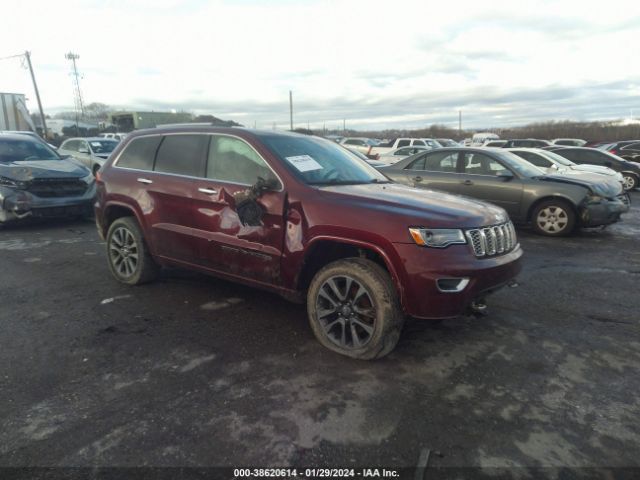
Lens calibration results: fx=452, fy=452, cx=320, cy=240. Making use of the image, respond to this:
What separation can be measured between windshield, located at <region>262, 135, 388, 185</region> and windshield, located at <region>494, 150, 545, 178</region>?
15.5ft

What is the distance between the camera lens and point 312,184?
3.80m

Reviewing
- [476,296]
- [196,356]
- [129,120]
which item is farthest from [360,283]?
[129,120]

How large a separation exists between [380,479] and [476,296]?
1.53 m

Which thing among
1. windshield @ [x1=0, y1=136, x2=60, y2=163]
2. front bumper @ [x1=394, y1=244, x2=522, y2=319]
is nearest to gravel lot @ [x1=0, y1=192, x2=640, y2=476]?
front bumper @ [x1=394, y1=244, x2=522, y2=319]

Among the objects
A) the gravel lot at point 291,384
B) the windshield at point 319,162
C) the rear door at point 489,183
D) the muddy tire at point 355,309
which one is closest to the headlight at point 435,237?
the muddy tire at point 355,309

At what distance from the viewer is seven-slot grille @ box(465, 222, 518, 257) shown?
333 cm

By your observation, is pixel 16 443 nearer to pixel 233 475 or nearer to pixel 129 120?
Answer: pixel 233 475

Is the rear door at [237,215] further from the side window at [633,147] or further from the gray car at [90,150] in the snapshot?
the side window at [633,147]

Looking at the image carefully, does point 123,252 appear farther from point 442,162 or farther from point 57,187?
point 442,162

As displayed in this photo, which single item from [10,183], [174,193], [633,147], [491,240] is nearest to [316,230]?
[491,240]

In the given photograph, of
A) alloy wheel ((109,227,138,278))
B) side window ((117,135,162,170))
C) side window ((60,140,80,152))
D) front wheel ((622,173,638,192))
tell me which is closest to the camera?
side window ((117,135,162,170))

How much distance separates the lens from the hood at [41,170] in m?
7.97

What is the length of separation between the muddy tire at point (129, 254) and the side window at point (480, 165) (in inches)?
246

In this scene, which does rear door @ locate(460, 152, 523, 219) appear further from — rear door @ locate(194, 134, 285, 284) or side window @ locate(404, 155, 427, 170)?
rear door @ locate(194, 134, 285, 284)
